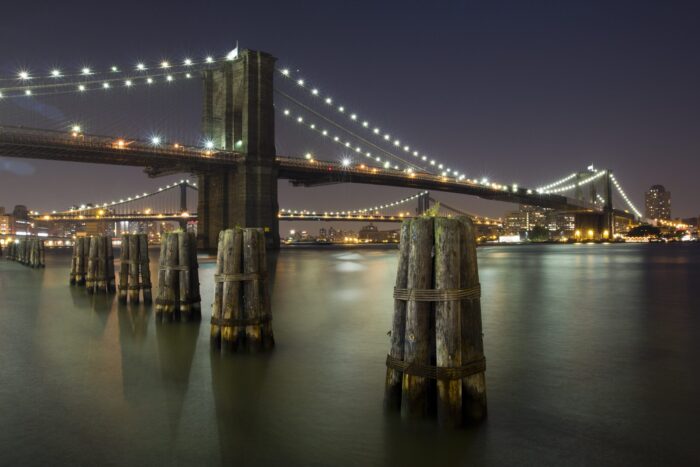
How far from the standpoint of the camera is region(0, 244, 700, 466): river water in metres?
4.14

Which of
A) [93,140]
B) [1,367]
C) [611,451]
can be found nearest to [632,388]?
[611,451]

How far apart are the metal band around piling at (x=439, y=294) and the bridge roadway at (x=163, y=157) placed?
134ft

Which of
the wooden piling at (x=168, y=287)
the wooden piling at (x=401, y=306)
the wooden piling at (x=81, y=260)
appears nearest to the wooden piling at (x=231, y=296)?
the wooden piling at (x=168, y=287)

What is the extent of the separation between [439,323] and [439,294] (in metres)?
0.24

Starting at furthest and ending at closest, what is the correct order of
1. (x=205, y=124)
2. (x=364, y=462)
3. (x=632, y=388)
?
(x=205, y=124) < (x=632, y=388) < (x=364, y=462)

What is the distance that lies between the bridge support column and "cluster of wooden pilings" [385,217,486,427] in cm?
4151

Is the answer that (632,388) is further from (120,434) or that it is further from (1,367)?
(1,367)

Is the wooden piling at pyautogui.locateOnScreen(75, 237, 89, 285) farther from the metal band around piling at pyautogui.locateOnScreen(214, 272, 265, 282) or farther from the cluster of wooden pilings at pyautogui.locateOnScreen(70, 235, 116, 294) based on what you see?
the metal band around piling at pyautogui.locateOnScreen(214, 272, 265, 282)

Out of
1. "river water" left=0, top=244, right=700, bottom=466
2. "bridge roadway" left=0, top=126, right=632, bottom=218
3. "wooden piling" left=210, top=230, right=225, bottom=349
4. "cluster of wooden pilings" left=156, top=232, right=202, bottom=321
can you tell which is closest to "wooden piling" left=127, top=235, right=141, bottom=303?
"river water" left=0, top=244, right=700, bottom=466

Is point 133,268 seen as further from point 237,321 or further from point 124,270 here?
point 237,321

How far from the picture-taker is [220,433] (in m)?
4.51

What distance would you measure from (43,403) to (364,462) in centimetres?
356

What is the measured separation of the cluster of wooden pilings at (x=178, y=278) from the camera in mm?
9484

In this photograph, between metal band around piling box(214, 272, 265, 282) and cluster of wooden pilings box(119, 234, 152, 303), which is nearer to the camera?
metal band around piling box(214, 272, 265, 282)
